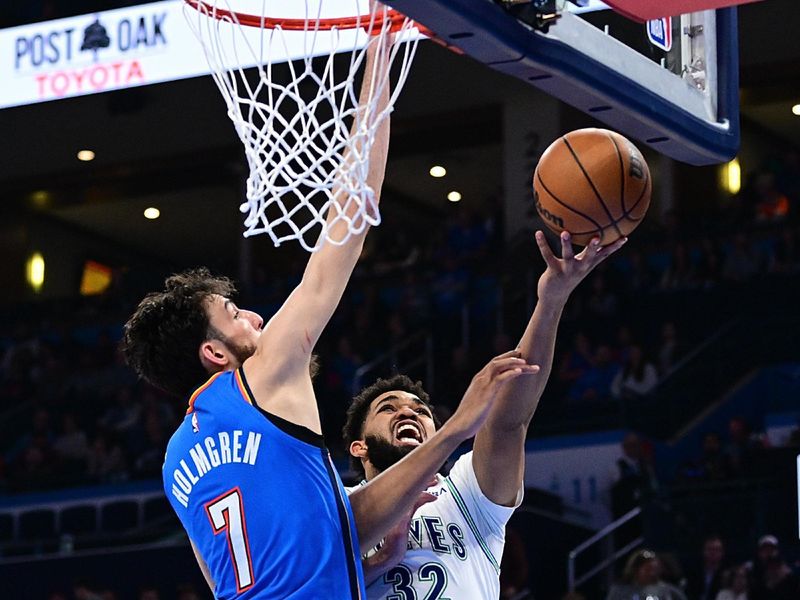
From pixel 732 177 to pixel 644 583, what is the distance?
871 centimetres

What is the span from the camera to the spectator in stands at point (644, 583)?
8234 mm

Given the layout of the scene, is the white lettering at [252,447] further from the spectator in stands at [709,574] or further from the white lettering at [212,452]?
the spectator in stands at [709,574]

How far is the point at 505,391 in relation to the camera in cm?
361

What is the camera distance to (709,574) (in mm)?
8883

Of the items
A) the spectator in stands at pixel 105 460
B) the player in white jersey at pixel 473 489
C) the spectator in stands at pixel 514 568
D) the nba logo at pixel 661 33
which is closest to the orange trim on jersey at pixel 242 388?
the player in white jersey at pixel 473 489

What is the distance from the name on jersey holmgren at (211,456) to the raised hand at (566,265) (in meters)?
0.82

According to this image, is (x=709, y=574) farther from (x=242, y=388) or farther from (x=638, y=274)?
(x=242, y=388)

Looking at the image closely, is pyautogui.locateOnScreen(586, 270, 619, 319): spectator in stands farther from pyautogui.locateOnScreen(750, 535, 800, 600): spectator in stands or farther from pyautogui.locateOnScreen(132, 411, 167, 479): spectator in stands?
pyautogui.locateOnScreen(750, 535, 800, 600): spectator in stands

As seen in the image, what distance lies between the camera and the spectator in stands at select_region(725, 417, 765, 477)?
9711mm

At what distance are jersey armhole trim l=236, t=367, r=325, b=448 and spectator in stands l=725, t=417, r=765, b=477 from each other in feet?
23.3

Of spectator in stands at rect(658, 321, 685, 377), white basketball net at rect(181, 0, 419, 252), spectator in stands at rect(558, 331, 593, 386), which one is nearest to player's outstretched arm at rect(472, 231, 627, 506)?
white basketball net at rect(181, 0, 419, 252)

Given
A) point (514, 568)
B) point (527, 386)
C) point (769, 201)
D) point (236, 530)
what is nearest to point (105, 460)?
point (514, 568)

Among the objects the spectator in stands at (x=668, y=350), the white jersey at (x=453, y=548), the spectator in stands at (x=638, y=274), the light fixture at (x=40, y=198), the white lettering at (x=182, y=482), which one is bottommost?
the white jersey at (x=453, y=548)

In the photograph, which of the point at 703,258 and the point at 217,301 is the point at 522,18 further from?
the point at 703,258
